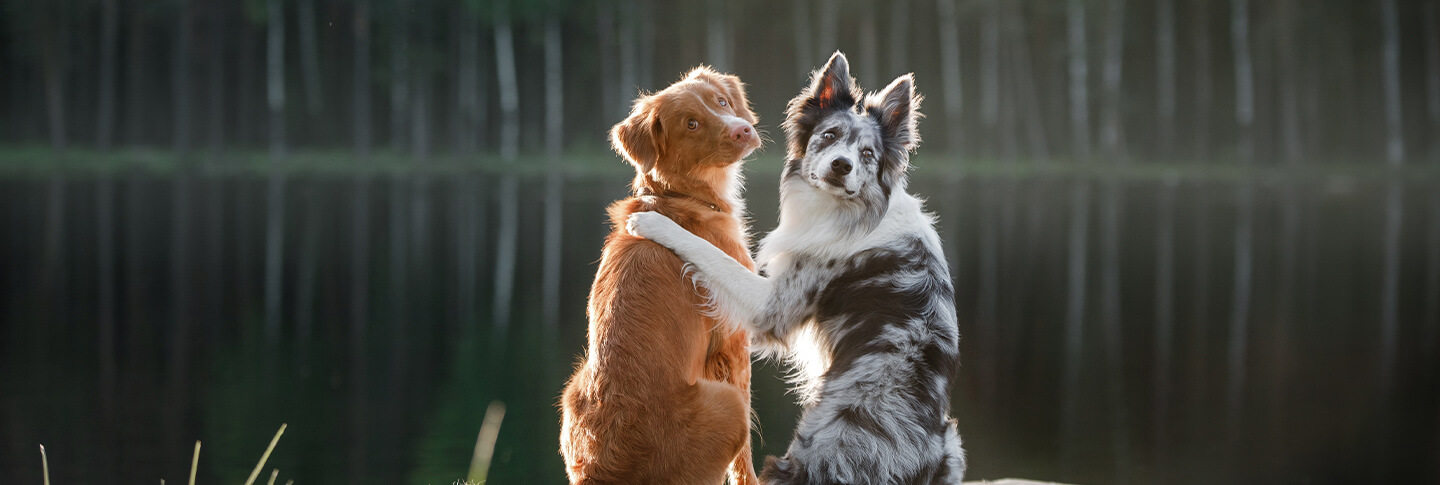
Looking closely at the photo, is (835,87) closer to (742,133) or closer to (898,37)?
(742,133)

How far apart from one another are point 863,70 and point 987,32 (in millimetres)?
4965

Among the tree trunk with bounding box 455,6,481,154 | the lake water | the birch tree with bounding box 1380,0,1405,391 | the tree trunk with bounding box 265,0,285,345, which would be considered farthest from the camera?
the tree trunk with bounding box 455,6,481,154

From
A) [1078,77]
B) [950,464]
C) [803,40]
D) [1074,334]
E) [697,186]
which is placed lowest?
[1074,334]

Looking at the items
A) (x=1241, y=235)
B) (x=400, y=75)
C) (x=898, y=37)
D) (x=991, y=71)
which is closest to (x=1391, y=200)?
(x=1241, y=235)

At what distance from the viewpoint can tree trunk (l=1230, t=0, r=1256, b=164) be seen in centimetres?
3838

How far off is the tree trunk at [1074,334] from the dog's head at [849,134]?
5424 mm

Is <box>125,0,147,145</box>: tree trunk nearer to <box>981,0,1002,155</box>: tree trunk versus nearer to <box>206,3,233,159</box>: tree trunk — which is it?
<box>206,3,233,159</box>: tree trunk

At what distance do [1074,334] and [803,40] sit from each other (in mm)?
27583

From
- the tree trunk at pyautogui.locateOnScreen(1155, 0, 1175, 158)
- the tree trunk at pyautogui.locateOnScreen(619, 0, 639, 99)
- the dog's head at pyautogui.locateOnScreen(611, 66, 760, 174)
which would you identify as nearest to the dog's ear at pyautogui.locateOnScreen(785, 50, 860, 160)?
the dog's head at pyautogui.locateOnScreen(611, 66, 760, 174)

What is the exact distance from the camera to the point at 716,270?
3859 mm

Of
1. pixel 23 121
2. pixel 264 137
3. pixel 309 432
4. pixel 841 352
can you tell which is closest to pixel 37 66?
pixel 23 121

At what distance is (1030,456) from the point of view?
8648 millimetres

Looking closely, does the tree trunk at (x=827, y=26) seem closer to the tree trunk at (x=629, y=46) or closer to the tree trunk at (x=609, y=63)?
the tree trunk at (x=629, y=46)

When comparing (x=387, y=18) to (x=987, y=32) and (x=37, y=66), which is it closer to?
(x=37, y=66)
